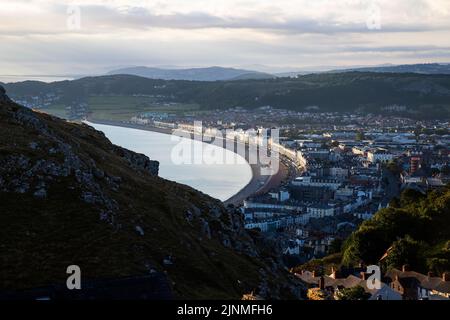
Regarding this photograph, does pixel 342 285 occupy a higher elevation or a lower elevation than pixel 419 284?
lower

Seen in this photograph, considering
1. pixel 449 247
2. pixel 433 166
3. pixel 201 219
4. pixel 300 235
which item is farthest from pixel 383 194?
pixel 201 219

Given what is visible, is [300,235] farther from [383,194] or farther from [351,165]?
[351,165]

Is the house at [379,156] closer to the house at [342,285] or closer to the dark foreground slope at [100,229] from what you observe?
the house at [342,285]

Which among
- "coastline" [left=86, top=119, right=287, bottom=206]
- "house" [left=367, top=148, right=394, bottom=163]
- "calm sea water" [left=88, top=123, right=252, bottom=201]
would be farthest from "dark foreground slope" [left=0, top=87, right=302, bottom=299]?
"house" [left=367, top=148, right=394, bottom=163]

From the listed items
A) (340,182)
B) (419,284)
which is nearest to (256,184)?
(340,182)

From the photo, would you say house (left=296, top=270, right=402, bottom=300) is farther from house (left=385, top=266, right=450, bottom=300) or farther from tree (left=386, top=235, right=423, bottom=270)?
tree (left=386, top=235, right=423, bottom=270)

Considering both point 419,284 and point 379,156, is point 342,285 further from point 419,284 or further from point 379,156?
point 379,156

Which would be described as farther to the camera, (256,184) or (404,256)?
(256,184)
